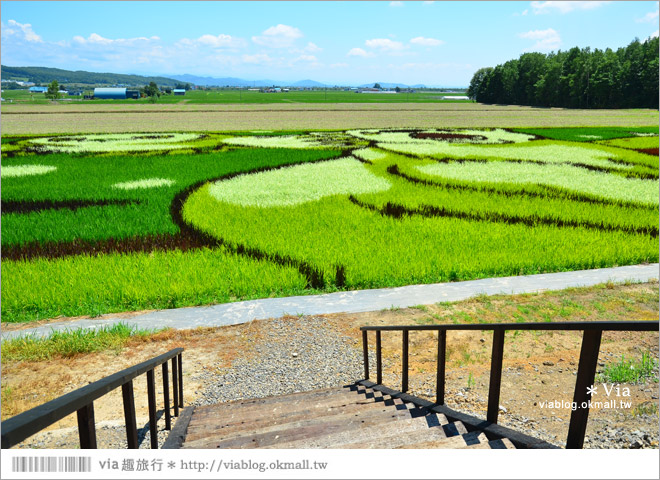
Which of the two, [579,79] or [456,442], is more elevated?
Answer: [579,79]

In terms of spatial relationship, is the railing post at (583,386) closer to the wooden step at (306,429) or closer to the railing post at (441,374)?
the wooden step at (306,429)

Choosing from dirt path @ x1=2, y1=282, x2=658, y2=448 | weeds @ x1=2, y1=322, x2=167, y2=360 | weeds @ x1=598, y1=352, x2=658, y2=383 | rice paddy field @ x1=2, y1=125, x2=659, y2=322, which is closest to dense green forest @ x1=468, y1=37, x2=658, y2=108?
rice paddy field @ x1=2, y1=125, x2=659, y2=322

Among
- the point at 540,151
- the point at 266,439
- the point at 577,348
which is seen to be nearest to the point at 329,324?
the point at 577,348

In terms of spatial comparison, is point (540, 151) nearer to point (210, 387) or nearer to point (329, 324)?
point (329, 324)

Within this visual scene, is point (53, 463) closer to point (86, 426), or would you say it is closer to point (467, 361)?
A: point (86, 426)

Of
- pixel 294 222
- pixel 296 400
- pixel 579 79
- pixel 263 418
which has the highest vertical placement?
pixel 579 79

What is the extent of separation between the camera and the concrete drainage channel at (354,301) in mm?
7941

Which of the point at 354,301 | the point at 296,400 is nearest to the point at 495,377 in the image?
the point at 296,400

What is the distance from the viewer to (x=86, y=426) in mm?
1775

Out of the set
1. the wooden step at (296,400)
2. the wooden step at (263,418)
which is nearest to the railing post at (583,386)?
the wooden step at (263,418)

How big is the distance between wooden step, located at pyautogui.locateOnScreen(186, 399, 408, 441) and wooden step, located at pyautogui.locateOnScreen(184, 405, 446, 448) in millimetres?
122

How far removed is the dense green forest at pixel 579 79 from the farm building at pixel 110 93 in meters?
112

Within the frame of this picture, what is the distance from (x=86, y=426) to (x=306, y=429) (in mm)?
2124

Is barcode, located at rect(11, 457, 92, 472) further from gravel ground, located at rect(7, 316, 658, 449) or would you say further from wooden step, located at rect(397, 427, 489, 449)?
gravel ground, located at rect(7, 316, 658, 449)
